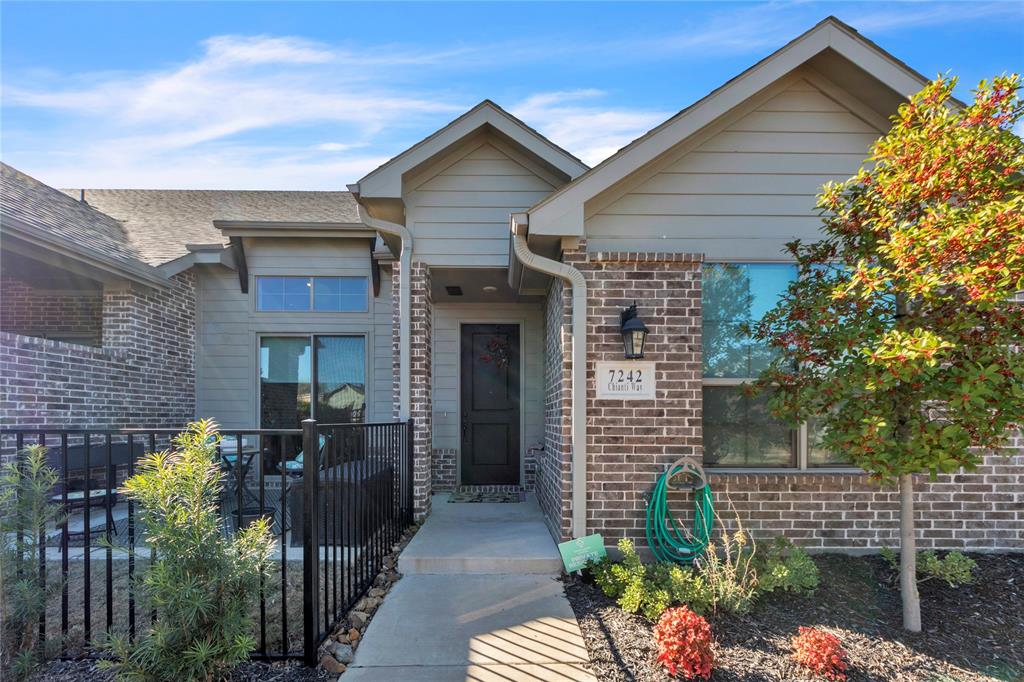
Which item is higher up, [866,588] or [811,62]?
[811,62]

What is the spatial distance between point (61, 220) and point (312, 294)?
2959 mm

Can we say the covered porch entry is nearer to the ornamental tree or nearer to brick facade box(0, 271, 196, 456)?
brick facade box(0, 271, 196, 456)

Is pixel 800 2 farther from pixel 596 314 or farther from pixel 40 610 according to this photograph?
pixel 40 610

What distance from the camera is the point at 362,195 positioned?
498 cm

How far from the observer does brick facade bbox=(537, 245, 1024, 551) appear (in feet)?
13.6

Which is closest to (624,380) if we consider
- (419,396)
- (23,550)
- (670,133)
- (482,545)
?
(482,545)

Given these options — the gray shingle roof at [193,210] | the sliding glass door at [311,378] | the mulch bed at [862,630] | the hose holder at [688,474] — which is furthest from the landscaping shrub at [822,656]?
the gray shingle roof at [193,210]

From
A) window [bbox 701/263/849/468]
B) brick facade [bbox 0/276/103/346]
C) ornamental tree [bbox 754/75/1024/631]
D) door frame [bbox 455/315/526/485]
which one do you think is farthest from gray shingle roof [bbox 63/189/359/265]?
ornamental tree [bbox 754/75/1024/631]

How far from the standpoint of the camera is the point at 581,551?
3838mm

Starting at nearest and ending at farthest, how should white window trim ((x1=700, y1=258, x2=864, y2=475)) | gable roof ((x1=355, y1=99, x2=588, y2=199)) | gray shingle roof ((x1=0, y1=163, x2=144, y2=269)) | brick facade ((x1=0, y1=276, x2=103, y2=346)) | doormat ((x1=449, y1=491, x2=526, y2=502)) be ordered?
white window trim ((x1=700, y1=258, x2=864, y2=475)), gable roof ((x1=355, y1=99, x2=588, y2=199)), gray shingle roof ((x1=0, y1=163, x2=144, y2=269)), doormat ((x1=449, y1=491, x2=526, y2=502)), brick facade ((x1=0, y1=276, x2=103, y2=346))

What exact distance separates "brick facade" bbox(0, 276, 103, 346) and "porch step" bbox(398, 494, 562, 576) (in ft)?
18.5

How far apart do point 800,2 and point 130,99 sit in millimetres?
6462

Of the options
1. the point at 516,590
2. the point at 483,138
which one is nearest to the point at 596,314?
the point at 516,590

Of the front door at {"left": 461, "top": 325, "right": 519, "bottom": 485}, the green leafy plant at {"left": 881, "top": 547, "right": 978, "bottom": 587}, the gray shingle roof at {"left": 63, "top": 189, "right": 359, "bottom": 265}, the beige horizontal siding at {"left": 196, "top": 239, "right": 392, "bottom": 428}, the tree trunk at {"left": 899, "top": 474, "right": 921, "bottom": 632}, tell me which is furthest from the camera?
the gray shingle roof at {"left": 63, "top": 189, "right": 359, "bottom": 265}
